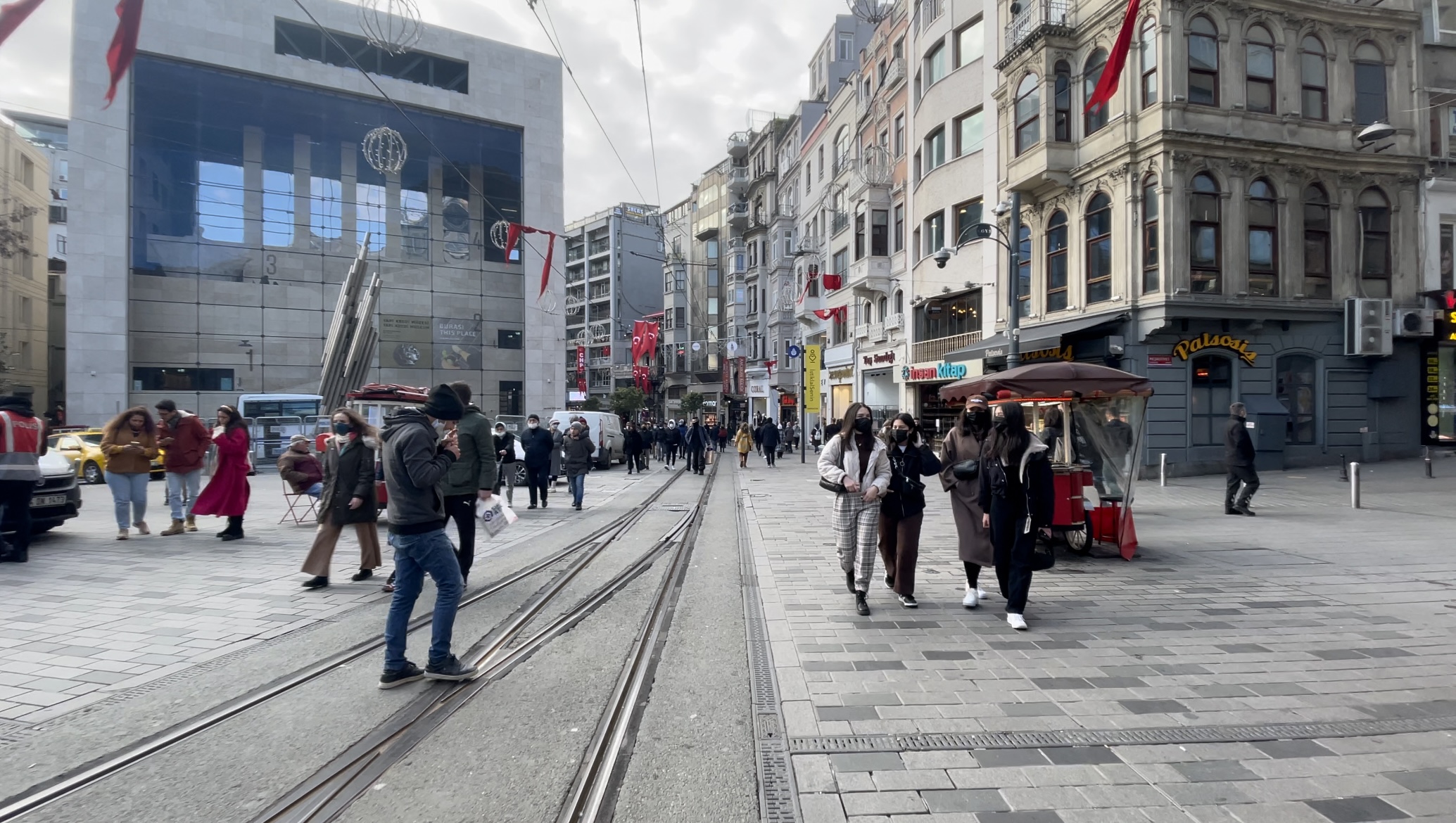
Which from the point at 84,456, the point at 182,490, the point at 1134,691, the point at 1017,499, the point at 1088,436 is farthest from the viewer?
the point at 84,456

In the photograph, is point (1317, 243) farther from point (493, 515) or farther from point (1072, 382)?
point (493, 515)

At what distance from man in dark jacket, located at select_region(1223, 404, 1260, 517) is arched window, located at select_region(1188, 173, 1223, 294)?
8.32 metres

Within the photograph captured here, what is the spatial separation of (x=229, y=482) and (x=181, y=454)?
0.95 m

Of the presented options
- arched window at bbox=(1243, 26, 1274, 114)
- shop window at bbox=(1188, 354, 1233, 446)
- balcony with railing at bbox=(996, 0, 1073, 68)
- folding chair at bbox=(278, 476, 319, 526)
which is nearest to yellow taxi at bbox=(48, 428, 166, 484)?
folding chair at bbox=(278, 476, 319, 526)

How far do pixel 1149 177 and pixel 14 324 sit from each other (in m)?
45.3

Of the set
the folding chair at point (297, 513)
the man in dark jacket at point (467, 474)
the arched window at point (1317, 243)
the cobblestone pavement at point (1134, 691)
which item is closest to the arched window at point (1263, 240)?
the arched window at point (1317, 243)

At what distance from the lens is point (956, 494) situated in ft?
22.4

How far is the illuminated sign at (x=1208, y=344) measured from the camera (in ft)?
65.0

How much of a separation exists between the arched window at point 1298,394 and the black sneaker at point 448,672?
22.1 m

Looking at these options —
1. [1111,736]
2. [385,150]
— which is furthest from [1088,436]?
[385,150]

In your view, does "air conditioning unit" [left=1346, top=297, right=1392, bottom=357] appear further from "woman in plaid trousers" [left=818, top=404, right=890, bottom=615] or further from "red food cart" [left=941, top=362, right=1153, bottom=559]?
"woman in plaid trousers" [left=818, top=404, right=890, bottom=615]

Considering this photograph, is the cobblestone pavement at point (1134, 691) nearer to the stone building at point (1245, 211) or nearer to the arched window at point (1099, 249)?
the stone building at point (1245, 211)

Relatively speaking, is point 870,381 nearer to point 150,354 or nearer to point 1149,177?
point 1149,177

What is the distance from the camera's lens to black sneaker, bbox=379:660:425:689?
4785 millimetres
